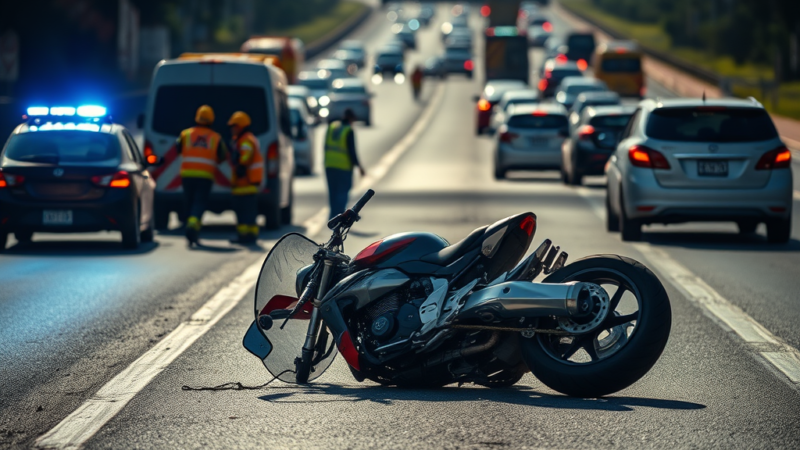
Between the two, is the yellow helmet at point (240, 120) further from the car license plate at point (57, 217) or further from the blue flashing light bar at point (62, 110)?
the car license plate at point (57, 217)

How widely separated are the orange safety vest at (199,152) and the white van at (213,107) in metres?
1.14

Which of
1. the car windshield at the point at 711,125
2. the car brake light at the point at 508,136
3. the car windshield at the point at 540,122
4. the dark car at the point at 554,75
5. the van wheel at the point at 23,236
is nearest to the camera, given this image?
the car windshield at the point at 711,125

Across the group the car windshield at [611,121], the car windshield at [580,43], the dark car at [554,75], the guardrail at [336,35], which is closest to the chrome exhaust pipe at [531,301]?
the car windshield at [611,121]

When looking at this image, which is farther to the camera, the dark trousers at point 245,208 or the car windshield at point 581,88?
the car windshield at point 581,88

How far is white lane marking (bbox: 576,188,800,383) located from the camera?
369 inches

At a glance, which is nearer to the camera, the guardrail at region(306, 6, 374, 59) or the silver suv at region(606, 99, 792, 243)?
the silver suv at region(606, 99, 792, 243)

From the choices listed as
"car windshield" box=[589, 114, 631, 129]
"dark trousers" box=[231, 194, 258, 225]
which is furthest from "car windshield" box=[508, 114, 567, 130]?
"dark trousers" box=[231, 194, 258, 225]

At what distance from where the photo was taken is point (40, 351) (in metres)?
9.86

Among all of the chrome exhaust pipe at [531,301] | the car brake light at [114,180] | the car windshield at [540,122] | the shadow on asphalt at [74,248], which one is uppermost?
the chrome exhaust pipe at [531,301]

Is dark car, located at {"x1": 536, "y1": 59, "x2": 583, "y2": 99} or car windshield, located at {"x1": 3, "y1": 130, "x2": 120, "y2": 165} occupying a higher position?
car windshield, located at {"x1": 3, "y1": 130, "x2": 120, "y2": 165}

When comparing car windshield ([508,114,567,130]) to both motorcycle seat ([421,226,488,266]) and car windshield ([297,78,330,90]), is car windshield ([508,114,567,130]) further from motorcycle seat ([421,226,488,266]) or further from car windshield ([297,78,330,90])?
car windshield ([297,78,330,90])

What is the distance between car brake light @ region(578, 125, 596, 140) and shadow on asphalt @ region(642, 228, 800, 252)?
26.4 ft

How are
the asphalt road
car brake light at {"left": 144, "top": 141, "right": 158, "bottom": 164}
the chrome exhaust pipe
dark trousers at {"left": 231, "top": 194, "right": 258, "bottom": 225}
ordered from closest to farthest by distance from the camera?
the asphalt road < the chrome exhaust pipe < car brake light at {"left": 144, "top": 141, "right": 158, "bottom": 164} < dark trousers at {"left": 231, "top": 194, "right": 258, "bottom": 225}

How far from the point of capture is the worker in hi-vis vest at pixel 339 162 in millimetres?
20781
